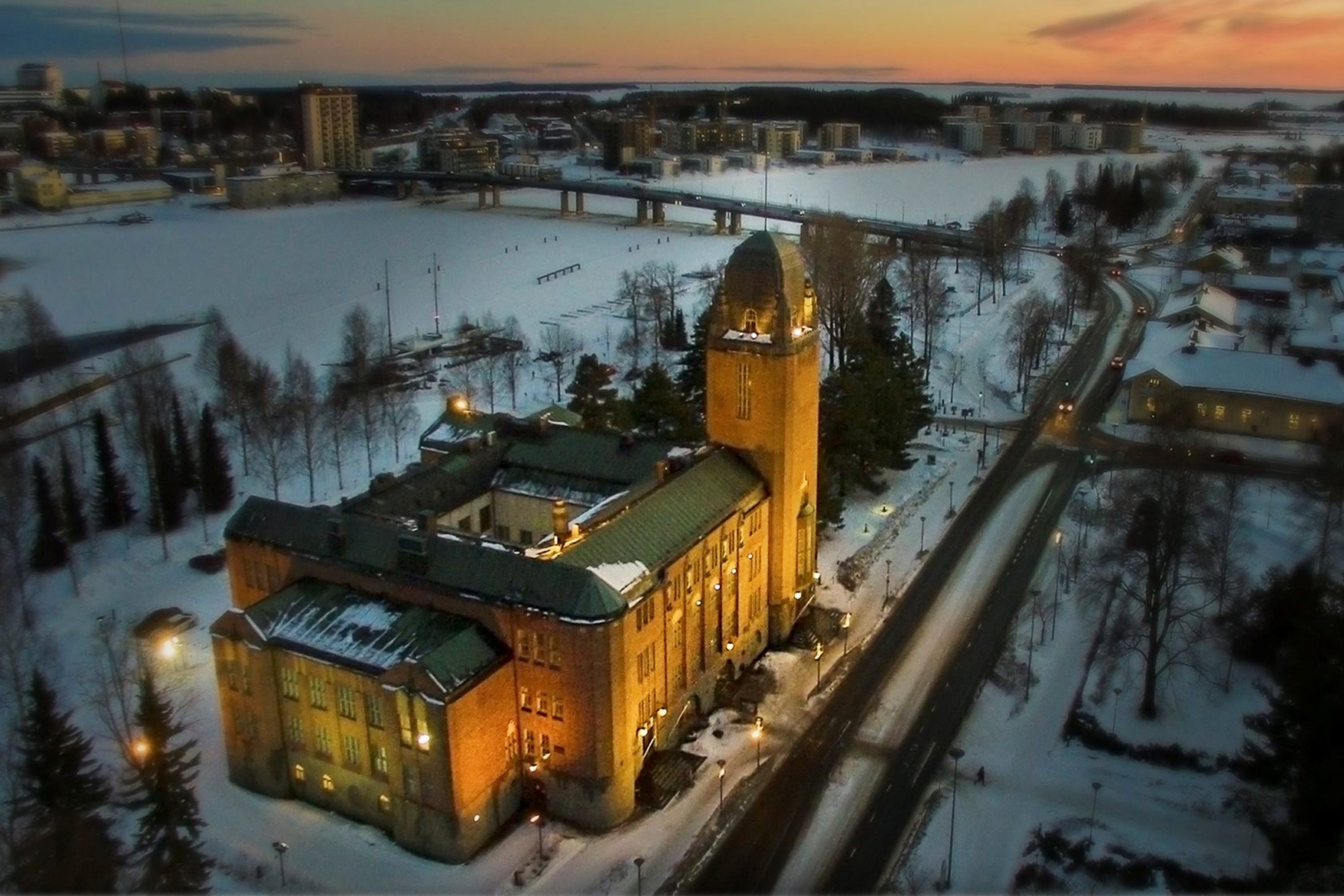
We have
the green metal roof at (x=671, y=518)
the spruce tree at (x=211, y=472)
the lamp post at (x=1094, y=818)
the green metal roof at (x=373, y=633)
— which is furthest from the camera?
the spruce tree at (x=211, y=472)

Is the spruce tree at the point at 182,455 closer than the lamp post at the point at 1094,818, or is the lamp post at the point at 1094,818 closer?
the lamp post at the point at 1094,818

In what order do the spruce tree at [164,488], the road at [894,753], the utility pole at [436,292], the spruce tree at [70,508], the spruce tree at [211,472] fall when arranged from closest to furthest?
the road at [894,753] → the spruce tree at [70,508] → the spruce tree at [164,488] → the spruce tree at [211,472] → the utility pole at [436,292]

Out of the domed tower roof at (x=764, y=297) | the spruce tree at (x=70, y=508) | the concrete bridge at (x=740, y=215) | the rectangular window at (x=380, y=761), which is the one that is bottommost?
the rectangular window at (x=380, y=761)

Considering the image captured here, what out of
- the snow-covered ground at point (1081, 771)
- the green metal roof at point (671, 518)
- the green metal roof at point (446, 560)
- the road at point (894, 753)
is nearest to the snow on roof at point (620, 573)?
the green metal roof at point (671, 518)

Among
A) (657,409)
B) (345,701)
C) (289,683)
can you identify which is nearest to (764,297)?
(657,409)

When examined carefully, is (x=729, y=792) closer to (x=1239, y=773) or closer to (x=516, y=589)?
(x=516, y=589)

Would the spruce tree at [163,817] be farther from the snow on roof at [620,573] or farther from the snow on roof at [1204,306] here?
the snow on roof at [1204,306]

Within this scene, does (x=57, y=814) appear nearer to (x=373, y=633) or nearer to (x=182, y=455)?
(x=373, y=633)
